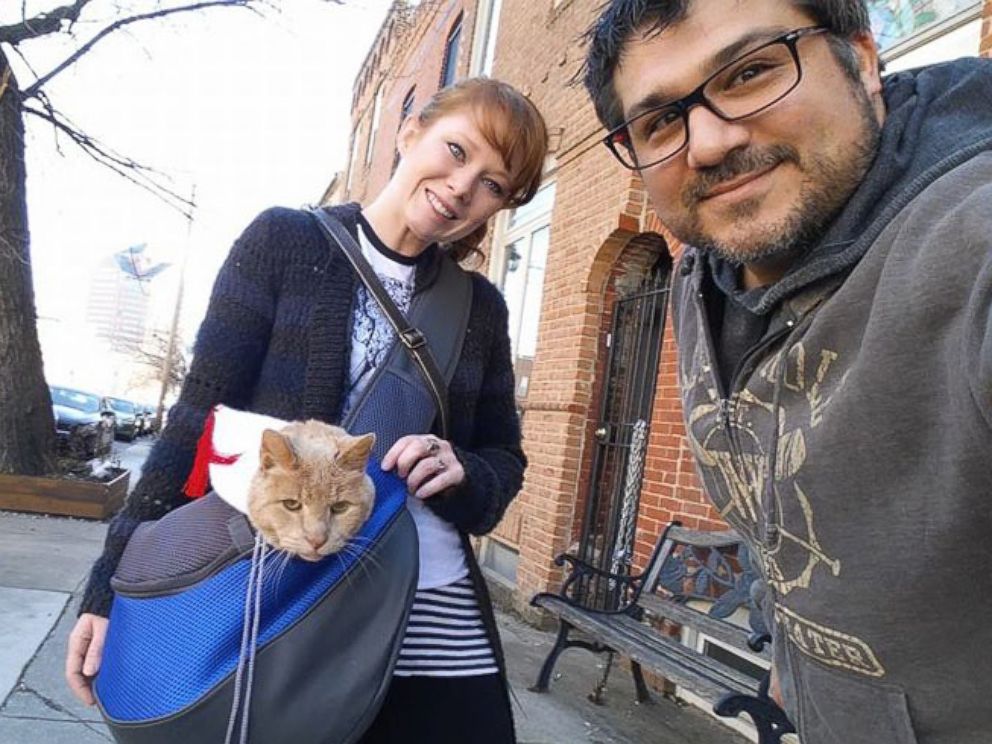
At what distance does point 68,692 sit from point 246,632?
9.68 ft

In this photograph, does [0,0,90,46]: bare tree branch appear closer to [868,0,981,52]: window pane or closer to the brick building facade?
the brick building facade

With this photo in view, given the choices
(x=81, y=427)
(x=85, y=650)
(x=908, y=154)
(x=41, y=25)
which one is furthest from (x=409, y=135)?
(x=81, y=427)

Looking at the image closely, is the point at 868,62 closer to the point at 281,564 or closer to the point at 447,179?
the point at 447,179

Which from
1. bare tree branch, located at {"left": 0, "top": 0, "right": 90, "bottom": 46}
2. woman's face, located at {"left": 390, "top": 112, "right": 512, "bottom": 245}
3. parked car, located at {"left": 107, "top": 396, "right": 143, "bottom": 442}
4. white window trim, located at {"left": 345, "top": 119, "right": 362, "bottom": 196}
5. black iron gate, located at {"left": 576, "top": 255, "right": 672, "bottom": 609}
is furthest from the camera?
parked car, located at {"left": 107, "top": 396, "right": 143, "bottom": 442}

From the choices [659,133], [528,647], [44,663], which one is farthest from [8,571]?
[659,133]

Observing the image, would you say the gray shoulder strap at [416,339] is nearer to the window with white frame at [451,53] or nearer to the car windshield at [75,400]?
the window with white frame at [451,53]

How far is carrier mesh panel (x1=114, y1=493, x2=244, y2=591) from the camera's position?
1371 mm

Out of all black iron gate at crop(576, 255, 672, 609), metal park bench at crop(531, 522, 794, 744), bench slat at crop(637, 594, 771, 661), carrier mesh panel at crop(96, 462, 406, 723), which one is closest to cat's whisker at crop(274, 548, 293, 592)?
carrier mesh panel at crop(96, 462, 406, 723)

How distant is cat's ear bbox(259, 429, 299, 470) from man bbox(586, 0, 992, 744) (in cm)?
74

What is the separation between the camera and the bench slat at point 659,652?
3574mm

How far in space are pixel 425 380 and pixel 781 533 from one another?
0.82 metres

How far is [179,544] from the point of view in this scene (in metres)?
1.41

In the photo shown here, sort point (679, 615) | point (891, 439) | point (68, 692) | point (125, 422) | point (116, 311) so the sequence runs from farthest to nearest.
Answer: point (116, 311)
point (125, 422)
point (679, 615)
point (68, 692)
point (891, 439)

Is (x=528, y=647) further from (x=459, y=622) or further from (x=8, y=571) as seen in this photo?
(x=459, y=622)
